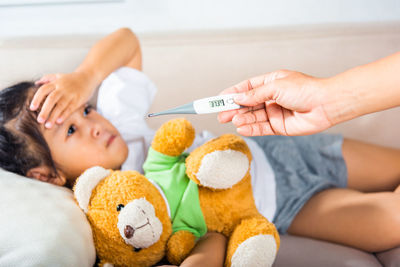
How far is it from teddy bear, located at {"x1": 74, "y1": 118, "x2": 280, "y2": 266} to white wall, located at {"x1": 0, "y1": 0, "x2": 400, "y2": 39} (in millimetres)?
790

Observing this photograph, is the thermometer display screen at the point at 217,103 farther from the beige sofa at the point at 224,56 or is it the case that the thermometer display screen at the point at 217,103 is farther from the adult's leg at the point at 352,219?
the beige sofa at the point at 224,56

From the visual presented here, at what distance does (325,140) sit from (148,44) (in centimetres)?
70

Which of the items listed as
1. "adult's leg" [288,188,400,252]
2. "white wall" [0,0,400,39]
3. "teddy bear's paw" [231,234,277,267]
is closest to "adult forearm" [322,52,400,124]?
"teddy bear's paw" [231,234,277,267]

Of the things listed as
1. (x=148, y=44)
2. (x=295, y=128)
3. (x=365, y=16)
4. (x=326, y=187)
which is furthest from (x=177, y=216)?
(x=365, y=16)

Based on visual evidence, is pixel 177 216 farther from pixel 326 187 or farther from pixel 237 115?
pixel 326 187

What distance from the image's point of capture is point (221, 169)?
0.71m

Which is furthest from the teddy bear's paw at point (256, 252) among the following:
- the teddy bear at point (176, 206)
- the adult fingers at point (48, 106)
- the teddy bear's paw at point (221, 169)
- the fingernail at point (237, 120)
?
the adult fingers at point (48, 106)

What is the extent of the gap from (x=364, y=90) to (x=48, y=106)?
2.25 feet

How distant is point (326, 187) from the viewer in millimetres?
1008

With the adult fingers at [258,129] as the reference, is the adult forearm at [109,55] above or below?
above

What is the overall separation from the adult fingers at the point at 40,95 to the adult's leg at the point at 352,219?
0.71 m

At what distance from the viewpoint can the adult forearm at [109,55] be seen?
1068mm

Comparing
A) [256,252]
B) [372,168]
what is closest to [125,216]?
[256,252]

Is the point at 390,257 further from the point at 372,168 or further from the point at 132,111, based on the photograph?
the point at 132,111
